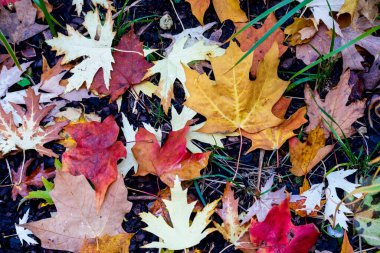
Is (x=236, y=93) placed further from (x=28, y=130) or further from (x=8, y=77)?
(x=8, y=77)

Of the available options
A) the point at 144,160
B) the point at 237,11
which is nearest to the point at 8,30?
the point at 144,160

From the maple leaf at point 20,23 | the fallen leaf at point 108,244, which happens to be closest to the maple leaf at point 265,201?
the fallen leaf at point 108,244

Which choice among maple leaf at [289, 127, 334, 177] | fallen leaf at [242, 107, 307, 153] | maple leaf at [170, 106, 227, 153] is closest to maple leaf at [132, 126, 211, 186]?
maple leaf at [170, 106, 227, 153]

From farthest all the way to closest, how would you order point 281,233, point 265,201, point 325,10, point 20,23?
1. point 20,23
2. point 325,10
3. point 265,201
4. point 281,233

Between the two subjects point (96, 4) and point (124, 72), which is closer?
point (124, 72)

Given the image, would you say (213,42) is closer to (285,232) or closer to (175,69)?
(175,69)

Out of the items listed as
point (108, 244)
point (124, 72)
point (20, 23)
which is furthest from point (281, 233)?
point (20, 23)

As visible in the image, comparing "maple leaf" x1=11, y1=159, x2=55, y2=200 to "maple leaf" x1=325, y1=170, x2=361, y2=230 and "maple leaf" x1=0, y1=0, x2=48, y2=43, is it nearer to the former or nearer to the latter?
"maple leaf" x1=0, y1=0, x2=48, y2=43
